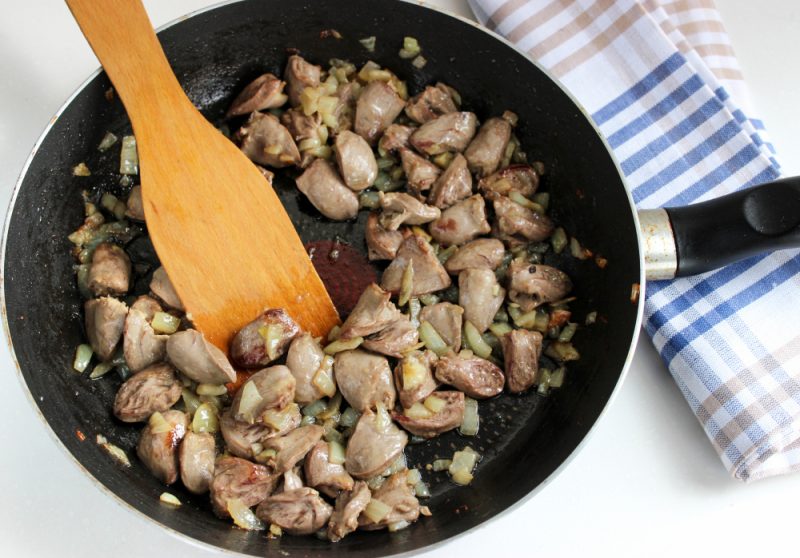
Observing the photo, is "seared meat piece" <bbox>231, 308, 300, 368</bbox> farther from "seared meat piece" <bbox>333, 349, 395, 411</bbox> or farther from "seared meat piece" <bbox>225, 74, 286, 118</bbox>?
"seared meat piece" <bbox>225, 74, 286, 118</bbox>

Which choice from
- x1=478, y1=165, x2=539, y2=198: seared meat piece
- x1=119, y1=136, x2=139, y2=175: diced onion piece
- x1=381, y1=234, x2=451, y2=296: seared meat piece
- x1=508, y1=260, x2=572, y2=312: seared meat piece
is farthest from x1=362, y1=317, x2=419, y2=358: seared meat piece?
x1=119, y1=136, x2=139, y2=175: diced onion piece

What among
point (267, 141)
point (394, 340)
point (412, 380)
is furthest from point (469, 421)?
point (267, 141)

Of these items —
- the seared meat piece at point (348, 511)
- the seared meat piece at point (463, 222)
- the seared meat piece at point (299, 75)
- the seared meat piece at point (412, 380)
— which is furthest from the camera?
the seared meat piece at point (299, 75)

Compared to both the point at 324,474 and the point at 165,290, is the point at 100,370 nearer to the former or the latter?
the point at 165,290

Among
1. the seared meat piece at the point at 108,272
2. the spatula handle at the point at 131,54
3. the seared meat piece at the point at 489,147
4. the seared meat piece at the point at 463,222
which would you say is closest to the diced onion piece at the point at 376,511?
the seared meat piece at the point at 463,222

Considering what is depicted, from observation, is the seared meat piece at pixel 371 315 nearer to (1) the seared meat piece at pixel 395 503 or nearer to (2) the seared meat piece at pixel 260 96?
(1) the seared meat piece at pixel 395 503

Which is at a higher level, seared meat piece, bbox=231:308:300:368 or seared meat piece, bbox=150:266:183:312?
seared meat piece, bbox=150:266:183:312
